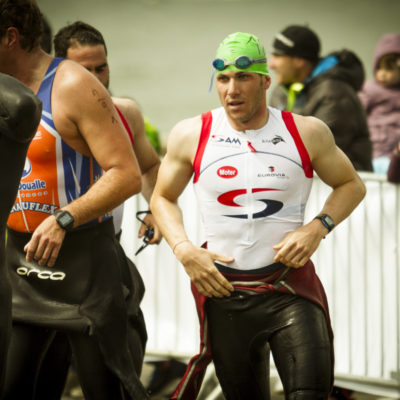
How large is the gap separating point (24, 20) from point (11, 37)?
0.09m

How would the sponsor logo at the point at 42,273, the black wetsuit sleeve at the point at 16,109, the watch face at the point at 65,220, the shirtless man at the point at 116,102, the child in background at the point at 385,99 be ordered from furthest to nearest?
the child in background at the point at 385,99 → the shirtless man at the point at 116,102 → the sponsor logo at the point at 42,273 → the watch face at the point at 65,220 → the black wetsuit sleeve at the point at 16,109

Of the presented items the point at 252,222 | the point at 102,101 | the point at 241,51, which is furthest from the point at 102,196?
the point at 241,51

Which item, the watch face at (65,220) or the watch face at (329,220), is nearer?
the watch face at (65,220)

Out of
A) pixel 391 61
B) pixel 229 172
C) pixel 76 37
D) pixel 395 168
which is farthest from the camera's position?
pixel 391 61

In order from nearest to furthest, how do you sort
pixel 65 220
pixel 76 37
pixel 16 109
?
1. pixel 16 109
2. pixel 65 220
3. pixel 76 37

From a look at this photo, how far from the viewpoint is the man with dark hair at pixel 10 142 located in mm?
2891

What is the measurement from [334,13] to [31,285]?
17148 mm

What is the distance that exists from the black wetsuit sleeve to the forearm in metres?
0.65

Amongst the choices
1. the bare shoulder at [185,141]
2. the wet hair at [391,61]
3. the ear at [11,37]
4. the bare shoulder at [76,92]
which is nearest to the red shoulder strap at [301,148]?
the bare shoulder at [185,141]

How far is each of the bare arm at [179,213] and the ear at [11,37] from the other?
2.85 feet

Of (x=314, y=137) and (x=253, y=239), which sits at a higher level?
(x=314, y=137)

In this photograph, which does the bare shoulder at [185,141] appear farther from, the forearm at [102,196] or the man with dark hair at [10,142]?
the man with dark hair at [10,142]

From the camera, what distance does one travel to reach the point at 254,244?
3988 mm

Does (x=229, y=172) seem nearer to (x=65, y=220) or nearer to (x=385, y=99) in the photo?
(x=65, y=220)
